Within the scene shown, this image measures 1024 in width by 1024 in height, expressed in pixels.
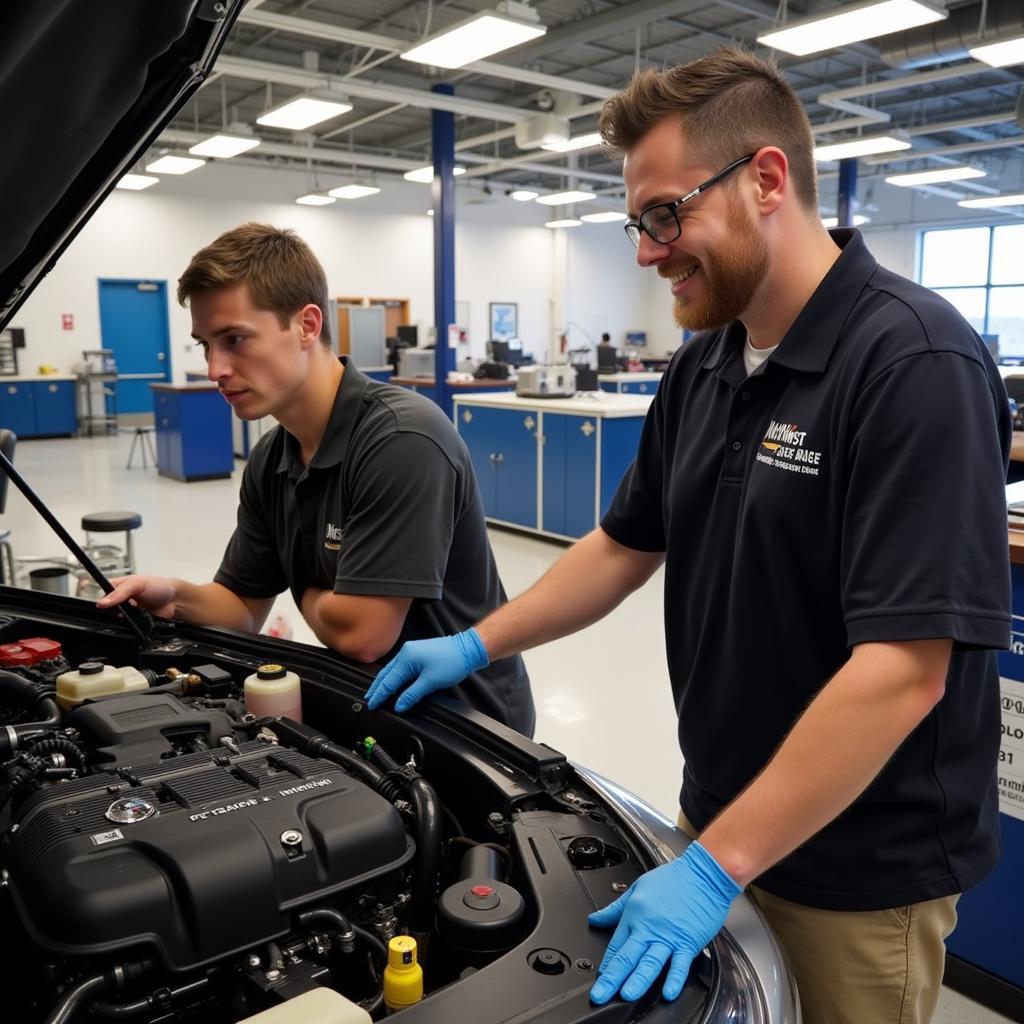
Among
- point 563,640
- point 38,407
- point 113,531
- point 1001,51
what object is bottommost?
point 563,640

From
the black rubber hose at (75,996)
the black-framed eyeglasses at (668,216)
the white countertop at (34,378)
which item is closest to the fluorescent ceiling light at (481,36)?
the black-framed eyeglasses at (668,216)

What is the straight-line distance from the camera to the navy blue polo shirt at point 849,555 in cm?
90

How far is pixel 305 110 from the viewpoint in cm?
705

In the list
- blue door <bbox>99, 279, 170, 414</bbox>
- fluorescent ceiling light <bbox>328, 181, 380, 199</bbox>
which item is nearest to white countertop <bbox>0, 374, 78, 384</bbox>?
blue door <bbox>99, 279, 170, 414</bbox>

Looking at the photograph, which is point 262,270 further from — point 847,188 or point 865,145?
point 847,188

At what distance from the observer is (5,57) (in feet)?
2.49

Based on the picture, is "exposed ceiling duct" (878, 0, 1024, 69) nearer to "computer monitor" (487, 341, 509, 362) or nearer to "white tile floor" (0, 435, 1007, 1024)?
"white tile floor" (0, 435, 1007, 1024)

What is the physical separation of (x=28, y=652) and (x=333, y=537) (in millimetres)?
552

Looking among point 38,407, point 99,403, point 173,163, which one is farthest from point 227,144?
point 99,403

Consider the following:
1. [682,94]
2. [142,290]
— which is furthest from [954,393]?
[142,290]

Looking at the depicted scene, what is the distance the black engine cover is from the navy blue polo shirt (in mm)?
488

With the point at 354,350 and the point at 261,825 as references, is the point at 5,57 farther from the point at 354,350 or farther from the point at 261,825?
the point at 354,350

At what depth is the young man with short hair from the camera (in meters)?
1.50

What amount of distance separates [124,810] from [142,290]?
13023mm
